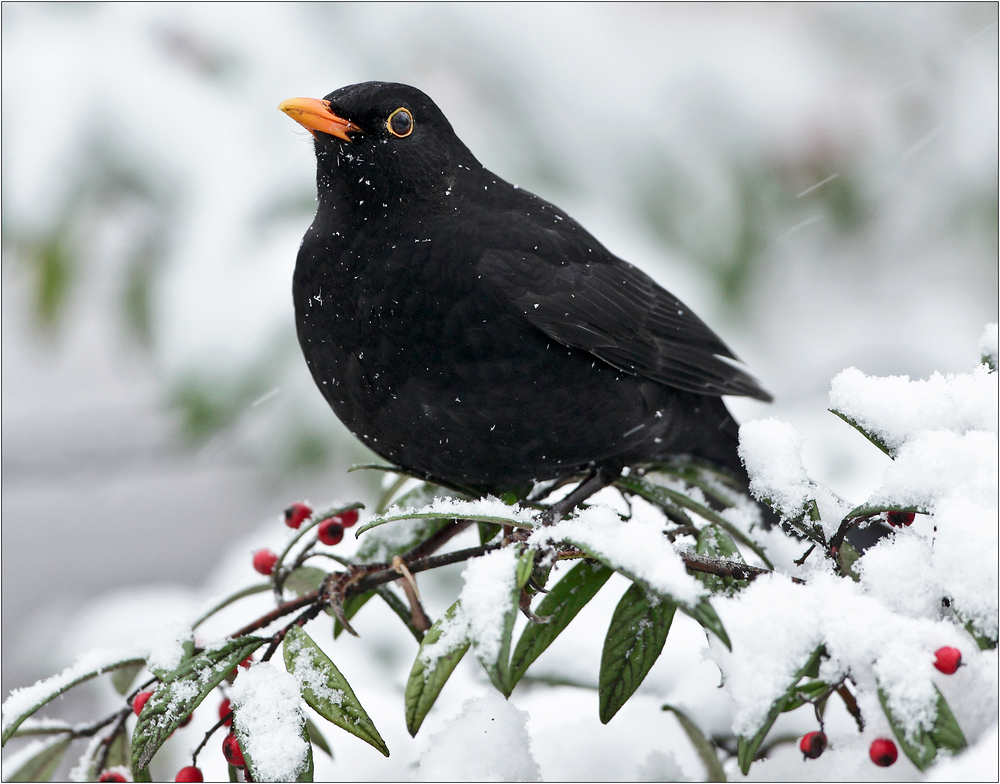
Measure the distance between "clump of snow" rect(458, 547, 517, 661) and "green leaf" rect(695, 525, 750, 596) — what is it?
0.24 meters

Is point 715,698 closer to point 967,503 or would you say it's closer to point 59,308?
point 967,503

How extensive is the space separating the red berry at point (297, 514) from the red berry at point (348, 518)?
0.33 feet

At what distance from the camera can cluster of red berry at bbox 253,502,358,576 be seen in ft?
5.04

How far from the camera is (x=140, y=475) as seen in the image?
4.52 metres

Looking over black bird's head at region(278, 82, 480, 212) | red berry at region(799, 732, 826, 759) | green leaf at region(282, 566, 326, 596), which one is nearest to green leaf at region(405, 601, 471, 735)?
red berry at region(799, 732, 826, 759)

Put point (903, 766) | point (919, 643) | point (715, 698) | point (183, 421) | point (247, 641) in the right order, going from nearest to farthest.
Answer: point (919, 643) → point (903, 766) → point (247, 641) → point (715, 698) → point (183, 421)

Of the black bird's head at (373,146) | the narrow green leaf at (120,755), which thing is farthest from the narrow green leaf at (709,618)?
the black bird's head at (373,146)

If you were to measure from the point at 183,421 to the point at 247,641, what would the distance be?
5.03 ft

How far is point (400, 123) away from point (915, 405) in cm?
125

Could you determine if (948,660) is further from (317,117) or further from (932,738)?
(317,117)

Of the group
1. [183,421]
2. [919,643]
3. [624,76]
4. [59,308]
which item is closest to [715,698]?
[919,643]

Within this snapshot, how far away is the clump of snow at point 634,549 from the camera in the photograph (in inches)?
34.9

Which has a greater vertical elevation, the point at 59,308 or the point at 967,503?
the point at 59,308

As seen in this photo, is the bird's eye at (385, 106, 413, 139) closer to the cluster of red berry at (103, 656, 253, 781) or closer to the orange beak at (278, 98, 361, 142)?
the orange beak at (278, 98, 361, 142)
